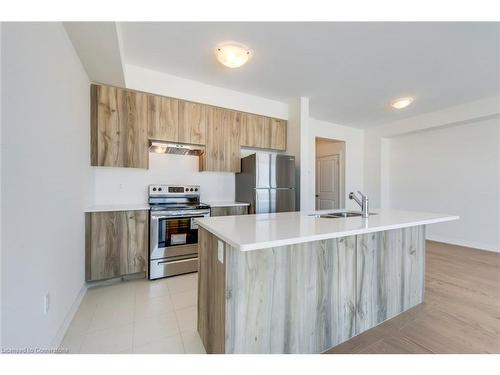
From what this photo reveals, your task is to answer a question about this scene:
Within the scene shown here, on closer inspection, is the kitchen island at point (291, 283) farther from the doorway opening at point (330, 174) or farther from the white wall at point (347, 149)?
the doorway opening at point (330, 174)

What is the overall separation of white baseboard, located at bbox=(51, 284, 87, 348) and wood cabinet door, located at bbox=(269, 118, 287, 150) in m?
3.18

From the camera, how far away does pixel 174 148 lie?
3203mm

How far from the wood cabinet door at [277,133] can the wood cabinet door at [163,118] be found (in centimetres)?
159

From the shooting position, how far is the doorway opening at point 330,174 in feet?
17.9

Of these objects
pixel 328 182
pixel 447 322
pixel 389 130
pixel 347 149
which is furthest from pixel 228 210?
pixel 389 130

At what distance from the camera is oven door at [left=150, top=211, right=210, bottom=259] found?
8.88 ft

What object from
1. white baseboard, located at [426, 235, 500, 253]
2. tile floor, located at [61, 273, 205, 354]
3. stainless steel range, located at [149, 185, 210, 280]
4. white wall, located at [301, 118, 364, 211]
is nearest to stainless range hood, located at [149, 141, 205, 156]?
stainless steel range, located at [149, 185, 210, 280]

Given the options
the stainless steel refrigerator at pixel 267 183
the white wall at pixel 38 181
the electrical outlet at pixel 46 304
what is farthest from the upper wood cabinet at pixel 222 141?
the electrical outlet at pixel 46 304

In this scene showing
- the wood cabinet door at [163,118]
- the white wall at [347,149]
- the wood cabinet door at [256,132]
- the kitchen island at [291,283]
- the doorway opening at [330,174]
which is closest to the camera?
the kitchen island at [291,283]

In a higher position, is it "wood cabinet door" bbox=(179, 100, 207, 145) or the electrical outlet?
"wood cabinet door" bbox=(179, 100, 207, 145)

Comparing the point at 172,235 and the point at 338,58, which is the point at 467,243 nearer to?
the point at 338,58

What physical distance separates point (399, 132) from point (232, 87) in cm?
385

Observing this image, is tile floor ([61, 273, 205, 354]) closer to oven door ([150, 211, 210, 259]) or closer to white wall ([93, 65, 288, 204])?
oven door ([150, 211, 210, 259])
